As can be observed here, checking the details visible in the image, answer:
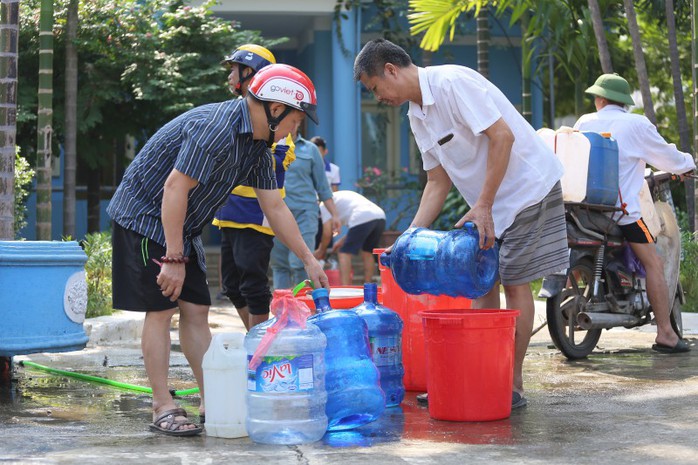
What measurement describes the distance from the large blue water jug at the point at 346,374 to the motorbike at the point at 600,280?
2672mm

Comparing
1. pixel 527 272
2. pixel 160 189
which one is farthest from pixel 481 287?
pixel 160 189

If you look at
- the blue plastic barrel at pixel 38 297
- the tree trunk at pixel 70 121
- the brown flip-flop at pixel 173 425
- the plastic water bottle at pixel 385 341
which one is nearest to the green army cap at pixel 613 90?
the plastic water bottle at pixel 385 341

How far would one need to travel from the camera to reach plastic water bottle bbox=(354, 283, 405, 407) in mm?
6098

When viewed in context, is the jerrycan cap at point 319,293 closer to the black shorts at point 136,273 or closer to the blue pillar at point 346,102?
the black shorts at point 136,273

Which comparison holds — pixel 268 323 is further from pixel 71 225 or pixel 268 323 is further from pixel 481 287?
pixel 71 225

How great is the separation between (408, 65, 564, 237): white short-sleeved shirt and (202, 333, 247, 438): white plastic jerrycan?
5.23ft

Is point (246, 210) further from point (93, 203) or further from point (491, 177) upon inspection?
point (93, 203)

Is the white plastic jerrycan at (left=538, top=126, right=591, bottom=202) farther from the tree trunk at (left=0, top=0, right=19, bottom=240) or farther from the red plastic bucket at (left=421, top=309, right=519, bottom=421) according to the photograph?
the tree trunk at (left=0, top=0, right=19, bottom=240)

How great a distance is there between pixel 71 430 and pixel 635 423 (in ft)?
8.97

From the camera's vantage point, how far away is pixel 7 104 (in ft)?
28.7

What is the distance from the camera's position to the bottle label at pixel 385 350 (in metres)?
6.10

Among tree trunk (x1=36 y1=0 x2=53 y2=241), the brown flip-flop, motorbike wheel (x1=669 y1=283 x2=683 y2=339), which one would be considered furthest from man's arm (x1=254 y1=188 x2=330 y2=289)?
tree trunk (x1=36 y1=0 x2=53 y2=241)

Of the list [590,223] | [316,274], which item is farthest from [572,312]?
[316,274]

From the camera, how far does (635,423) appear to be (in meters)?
5.60
